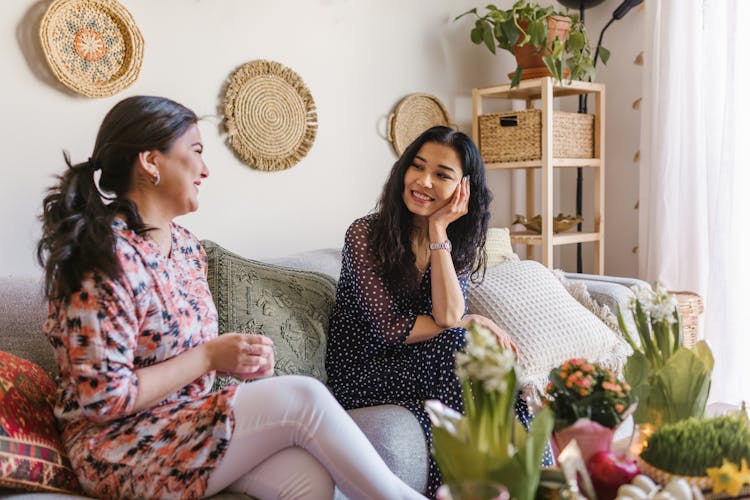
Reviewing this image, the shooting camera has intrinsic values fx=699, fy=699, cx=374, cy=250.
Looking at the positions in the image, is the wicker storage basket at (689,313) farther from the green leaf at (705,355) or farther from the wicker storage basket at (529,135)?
the green leaf at (705,355)

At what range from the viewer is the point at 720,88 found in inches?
108

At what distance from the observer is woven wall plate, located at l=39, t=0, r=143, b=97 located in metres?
1.95

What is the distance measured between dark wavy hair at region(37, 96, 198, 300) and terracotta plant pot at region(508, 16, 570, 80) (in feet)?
5.90

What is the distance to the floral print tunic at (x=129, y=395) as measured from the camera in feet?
3.88

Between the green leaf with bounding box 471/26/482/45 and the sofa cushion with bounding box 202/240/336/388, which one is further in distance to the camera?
the green leaf with bounding box 471/26/482/45

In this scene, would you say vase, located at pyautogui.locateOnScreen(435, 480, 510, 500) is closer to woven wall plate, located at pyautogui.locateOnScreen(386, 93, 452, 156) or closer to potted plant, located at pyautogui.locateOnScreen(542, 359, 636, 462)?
potted plant, located at pyautogui.locateOnScreen(542, 359, 636, 462)

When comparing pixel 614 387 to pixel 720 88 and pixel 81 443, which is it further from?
pixel 720 88

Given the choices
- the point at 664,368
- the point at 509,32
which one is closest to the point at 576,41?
the point at 509,32

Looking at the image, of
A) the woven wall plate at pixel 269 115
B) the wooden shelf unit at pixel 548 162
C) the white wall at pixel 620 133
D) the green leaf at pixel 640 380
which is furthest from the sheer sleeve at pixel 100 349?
the white wall at pixel 620 133

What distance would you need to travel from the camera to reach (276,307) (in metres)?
1.89

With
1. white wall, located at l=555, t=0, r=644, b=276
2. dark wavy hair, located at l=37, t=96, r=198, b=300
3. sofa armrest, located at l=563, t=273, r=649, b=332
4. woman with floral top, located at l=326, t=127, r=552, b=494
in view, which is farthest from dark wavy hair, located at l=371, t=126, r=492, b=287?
white wall, located at l=555, t=0, r=644, b=276

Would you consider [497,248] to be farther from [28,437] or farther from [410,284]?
[28,437]

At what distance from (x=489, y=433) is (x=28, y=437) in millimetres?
818

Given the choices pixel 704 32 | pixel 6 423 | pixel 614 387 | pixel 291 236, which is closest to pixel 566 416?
pixel 614 387
